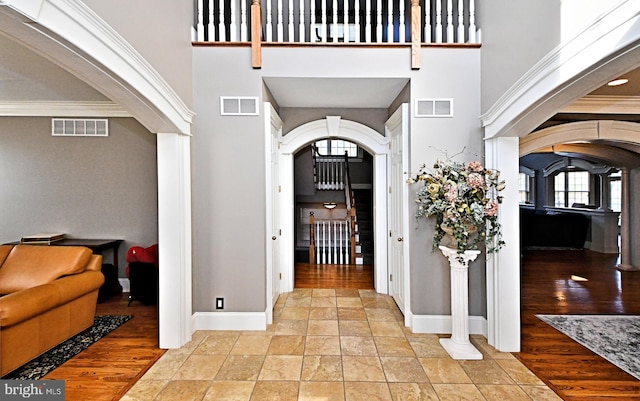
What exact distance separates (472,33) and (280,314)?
403 cm

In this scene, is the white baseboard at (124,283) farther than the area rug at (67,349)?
Yes

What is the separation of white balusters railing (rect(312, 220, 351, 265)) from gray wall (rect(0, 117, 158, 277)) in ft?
11.0

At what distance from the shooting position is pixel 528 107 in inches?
108

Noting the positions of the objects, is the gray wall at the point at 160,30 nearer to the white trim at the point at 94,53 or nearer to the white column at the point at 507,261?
the white trim at the point at 94,53

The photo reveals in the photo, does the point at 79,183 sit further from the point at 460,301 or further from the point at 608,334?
the point at 608,334

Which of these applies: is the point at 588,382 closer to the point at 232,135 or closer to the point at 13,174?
the point at 232,135

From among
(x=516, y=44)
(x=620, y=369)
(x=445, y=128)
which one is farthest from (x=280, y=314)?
(x=516, y=44)

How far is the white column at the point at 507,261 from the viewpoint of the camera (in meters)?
3.29

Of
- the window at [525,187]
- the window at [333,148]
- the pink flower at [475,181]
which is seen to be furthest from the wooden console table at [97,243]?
the window at [525,187]

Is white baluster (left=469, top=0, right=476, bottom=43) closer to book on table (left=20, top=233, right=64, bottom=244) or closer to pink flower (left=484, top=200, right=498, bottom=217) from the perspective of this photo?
pink flower (left=484, top=200, right=498, bottom=217)

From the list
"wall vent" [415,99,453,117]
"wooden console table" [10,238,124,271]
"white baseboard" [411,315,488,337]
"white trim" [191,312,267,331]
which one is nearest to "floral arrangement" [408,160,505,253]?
"wall vent" [415,99,453,117]

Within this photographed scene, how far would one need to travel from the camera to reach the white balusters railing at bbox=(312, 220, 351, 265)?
23.2ft

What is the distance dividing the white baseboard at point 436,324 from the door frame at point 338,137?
1380 millimetres

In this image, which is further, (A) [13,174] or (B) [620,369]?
(A) [13,174]
